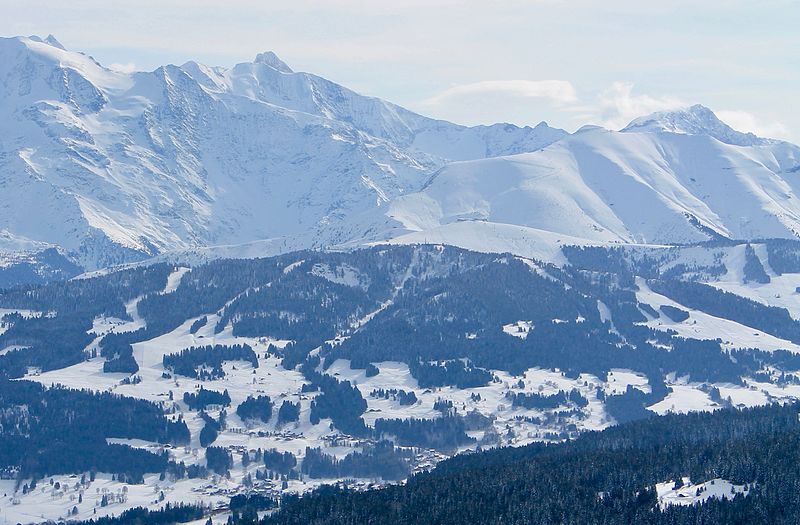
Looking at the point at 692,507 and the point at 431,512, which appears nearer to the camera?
the point at 692,507

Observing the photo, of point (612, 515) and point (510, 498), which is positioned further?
point (510, 498)

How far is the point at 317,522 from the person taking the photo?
655 feet

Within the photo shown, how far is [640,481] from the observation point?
199m

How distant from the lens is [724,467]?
647ft

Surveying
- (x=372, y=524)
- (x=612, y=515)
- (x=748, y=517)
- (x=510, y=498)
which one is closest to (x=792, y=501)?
(x=748, y=517)

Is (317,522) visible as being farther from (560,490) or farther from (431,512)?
(560,490)

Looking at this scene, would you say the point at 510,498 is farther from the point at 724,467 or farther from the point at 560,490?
the point at 724,467

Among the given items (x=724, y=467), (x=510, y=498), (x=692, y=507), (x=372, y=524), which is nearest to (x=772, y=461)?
(x=724, y=467)

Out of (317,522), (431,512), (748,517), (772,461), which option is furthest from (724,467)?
(317,522)

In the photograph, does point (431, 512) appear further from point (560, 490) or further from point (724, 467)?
point (724, 467)

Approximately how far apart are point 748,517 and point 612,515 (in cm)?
1609

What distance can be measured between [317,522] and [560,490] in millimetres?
30713

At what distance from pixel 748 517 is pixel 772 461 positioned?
68.6 feet

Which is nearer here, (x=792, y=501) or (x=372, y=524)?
(x=792, y=501)
